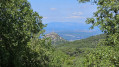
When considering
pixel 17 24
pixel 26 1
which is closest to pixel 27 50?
pixel 17 24

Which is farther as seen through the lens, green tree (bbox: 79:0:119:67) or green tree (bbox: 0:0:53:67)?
green tree (bbox: 0:0:53:67)

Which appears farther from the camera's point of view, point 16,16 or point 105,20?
point 16,16

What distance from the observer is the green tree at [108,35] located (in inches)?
238

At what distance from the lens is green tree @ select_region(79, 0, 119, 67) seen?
238 inches

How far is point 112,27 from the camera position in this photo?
7.09 m

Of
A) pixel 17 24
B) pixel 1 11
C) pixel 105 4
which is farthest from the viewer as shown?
pixel 17 24

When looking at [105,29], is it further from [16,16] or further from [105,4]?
[16,16]

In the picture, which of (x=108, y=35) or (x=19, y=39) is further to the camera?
(x=19, y=39)

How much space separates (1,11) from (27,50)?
15.0ft

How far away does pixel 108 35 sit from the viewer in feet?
22.4

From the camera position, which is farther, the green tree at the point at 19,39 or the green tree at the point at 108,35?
the green tree at the point at 19,39

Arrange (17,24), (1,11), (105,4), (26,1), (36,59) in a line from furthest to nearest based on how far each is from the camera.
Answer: (26,1) → (36,59) → (17,24) → (1,11) → (105,4)

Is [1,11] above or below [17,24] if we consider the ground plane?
above

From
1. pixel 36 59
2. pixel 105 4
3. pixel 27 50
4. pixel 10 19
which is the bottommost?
pixel 36 59
